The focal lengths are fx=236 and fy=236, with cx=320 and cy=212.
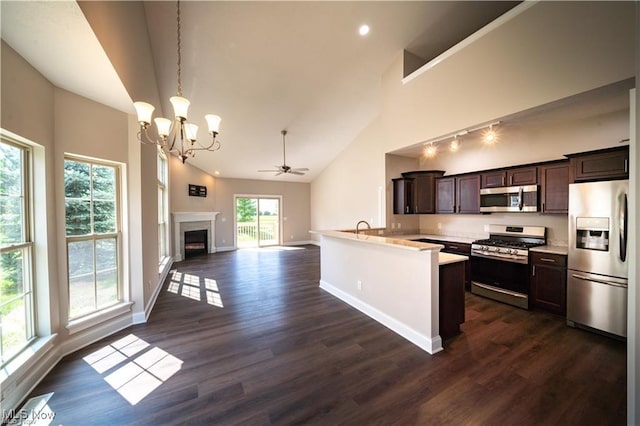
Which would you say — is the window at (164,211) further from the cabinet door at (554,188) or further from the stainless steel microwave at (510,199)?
the cabinet door at (554,188)

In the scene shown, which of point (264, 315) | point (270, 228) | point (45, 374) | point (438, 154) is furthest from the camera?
point (270, 228)

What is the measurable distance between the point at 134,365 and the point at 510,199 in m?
5.27

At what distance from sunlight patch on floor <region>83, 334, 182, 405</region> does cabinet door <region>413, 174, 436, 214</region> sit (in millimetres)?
4623

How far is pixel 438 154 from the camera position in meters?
5.07

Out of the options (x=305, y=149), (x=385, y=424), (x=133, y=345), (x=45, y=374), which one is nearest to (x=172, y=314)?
(x=133, y=345)

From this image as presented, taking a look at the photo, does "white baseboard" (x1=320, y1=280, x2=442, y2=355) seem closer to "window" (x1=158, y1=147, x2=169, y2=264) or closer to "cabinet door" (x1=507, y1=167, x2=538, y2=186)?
"cabinet door" (x1=507, y1=167, x2=538, y2=186)

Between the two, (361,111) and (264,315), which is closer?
(264,315)

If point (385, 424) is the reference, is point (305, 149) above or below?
above

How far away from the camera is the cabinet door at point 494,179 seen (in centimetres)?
386

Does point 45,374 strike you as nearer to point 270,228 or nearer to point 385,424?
point 385,424

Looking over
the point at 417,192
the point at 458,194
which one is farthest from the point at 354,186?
the point at 458,194

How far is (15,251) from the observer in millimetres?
1992

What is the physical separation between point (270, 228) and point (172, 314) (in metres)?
6.20

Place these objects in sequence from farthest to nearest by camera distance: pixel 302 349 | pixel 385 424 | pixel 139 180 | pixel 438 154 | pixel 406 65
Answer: pixel 438 154, pixel 406 65, pixel 139 180, pixel 302 349, pixel 385 424
